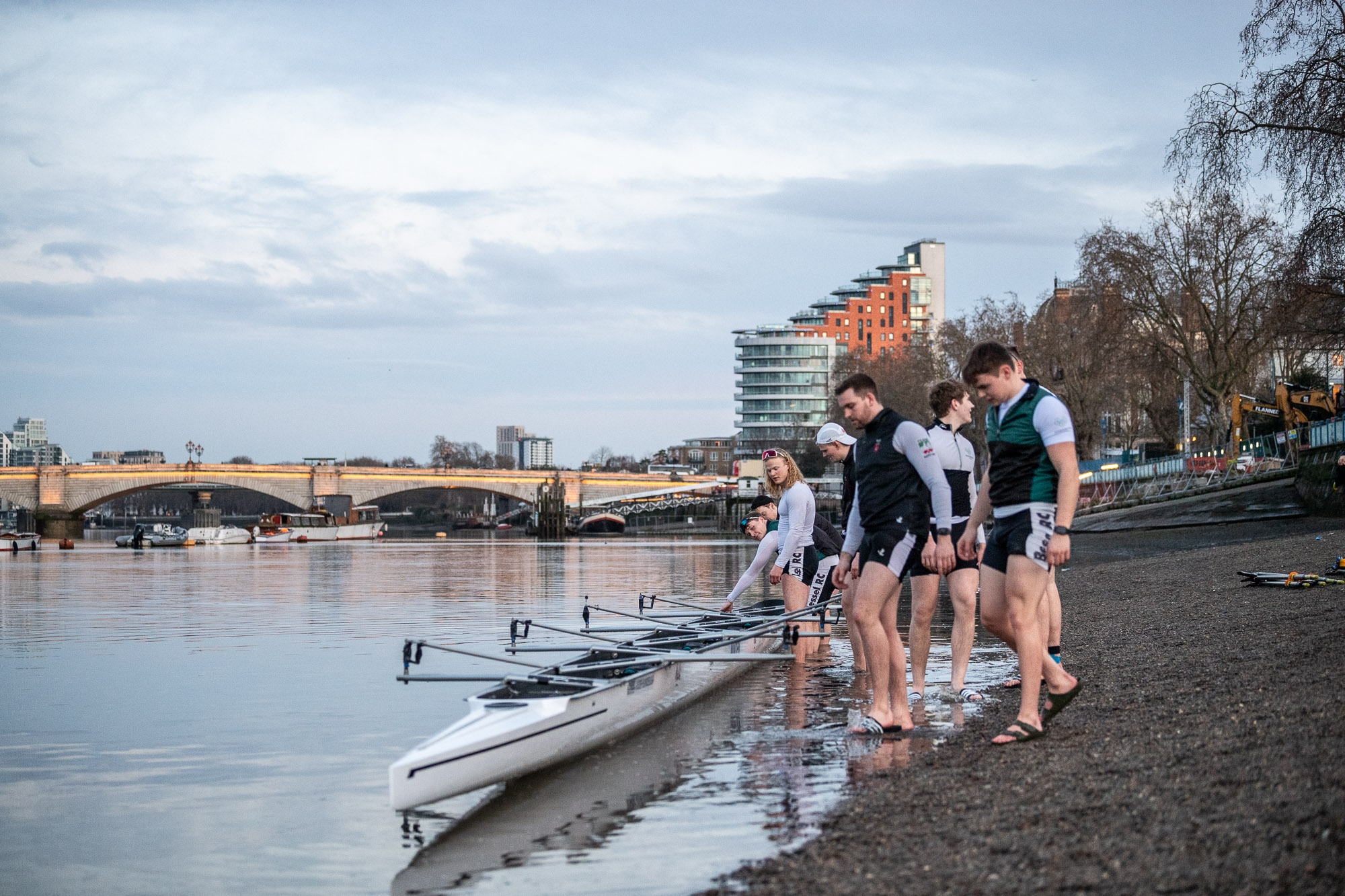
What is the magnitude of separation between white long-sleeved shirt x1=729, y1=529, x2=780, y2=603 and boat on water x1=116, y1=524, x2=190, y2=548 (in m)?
64.3

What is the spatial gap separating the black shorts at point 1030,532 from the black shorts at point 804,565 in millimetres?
4889

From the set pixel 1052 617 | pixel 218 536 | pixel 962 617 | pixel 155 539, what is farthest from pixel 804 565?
pixel 155 539

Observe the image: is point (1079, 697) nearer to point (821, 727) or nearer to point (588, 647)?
point (821, 727)

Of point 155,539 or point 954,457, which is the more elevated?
point 954,457

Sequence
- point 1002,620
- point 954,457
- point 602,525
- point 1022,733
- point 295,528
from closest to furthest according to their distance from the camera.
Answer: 1. point 1022,733
2. point 1002,620
3. point 954,457
4. point 295,528
5. point 602,525

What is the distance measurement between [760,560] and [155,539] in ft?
234

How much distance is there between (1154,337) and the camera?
47250mm

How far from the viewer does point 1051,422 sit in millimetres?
6383

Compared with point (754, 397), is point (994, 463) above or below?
below

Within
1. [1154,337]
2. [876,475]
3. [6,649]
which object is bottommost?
[6,649]

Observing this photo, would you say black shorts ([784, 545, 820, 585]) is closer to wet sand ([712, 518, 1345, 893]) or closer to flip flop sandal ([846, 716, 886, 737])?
wet sand ([712, 518, 1345, 893])

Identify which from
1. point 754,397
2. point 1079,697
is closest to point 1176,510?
point 1079,697

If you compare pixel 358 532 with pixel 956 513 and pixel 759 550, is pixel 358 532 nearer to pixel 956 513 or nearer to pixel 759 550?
pixel 759 550

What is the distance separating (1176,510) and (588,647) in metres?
35.3
